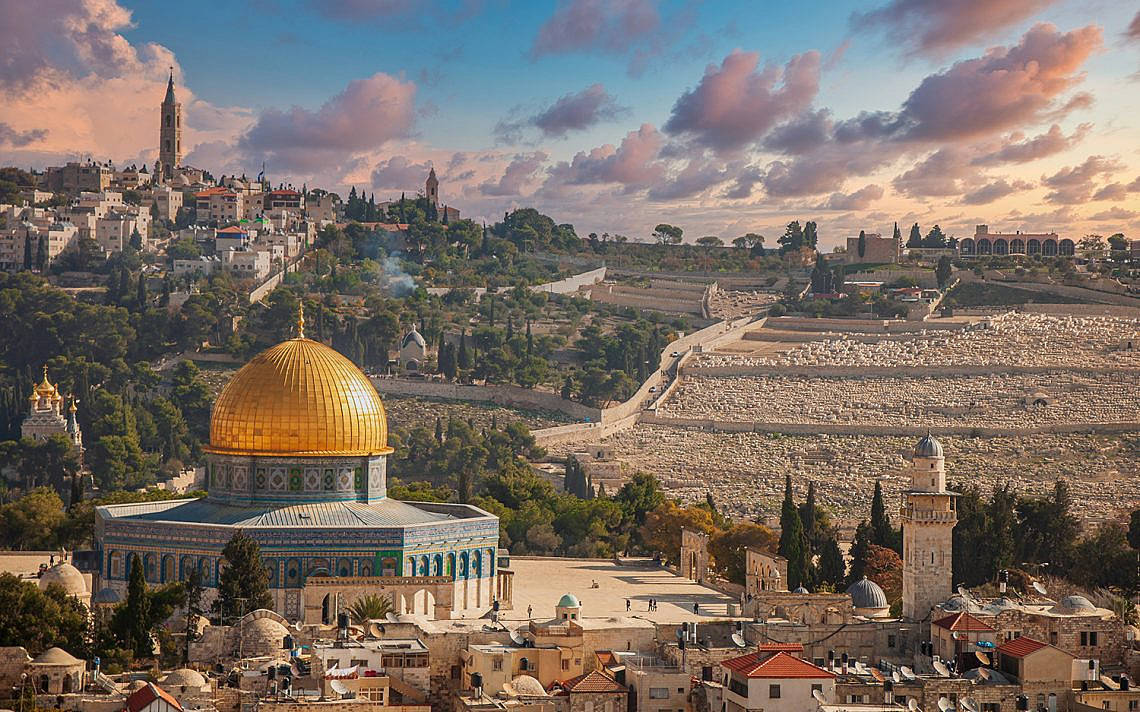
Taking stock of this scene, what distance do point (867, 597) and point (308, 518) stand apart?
30.4 feet

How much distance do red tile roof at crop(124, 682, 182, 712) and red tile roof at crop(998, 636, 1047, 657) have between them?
1154 cm

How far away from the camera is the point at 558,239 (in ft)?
383

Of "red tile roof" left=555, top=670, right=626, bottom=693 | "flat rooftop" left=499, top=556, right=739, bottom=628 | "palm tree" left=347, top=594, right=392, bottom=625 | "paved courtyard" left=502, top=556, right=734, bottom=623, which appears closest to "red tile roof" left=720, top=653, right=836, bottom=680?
"red tile roof" left=555, top=670, right=626, bottom=693

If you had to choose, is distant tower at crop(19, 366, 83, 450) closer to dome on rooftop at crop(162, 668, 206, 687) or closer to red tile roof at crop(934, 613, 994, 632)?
dome on rooftop at crop(162, 668, 206, 687)

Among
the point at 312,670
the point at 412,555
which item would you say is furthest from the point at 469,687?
the point at 412,555

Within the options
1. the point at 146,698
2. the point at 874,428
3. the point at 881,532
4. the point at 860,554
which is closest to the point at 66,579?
the point at 146,698

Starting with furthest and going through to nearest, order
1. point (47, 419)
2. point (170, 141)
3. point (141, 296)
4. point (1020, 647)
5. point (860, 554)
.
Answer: point (170, 141)
point (141, 296)
point (47, 419)
point (860, 554)
point (1020, 647)

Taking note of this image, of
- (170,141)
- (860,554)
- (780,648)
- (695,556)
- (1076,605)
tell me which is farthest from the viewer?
(170,141)

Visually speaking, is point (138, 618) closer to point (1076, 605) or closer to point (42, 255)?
point (1076, 605)

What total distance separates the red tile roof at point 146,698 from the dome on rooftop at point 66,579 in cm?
800

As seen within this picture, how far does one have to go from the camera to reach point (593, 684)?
93.0 feet

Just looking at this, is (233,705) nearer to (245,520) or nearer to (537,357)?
(245,520)

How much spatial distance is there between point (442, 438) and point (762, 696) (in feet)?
122

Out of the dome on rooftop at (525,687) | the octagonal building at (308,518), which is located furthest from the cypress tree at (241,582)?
the dome on rooftop at (525,687)
